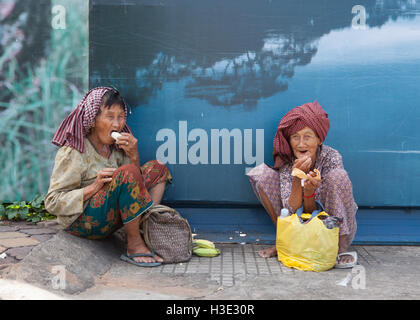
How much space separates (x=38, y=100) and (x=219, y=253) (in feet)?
6.83

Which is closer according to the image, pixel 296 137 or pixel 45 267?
pixel 45 267

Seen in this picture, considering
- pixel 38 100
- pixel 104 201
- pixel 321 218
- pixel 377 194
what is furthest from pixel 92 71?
pixel 377 194

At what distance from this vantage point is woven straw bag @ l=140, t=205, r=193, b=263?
3354 millimetres

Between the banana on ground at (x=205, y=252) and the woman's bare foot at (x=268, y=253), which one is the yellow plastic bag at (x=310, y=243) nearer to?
the woman's bare foot at (x=268, y=253)

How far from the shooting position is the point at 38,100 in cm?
407

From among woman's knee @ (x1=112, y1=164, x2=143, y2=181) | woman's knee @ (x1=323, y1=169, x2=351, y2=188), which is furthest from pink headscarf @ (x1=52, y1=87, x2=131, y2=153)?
woman's knee @ (x1=323, y1=169, x2=351, y2=188)

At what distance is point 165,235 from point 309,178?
1.12 meters

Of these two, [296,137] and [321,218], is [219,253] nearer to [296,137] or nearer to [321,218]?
[321,218]

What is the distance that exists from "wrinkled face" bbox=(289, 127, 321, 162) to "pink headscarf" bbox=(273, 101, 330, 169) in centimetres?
3

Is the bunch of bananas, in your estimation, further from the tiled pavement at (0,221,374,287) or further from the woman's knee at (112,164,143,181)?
the woman's knee at (112,164,143,181)

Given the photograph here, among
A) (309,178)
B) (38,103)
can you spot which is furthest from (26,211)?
(309,178)

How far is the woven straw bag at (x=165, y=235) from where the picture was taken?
3354 mm

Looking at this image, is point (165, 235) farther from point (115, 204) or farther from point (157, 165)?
point (157, 165)

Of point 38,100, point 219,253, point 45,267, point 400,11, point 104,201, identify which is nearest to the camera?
point 45,267
